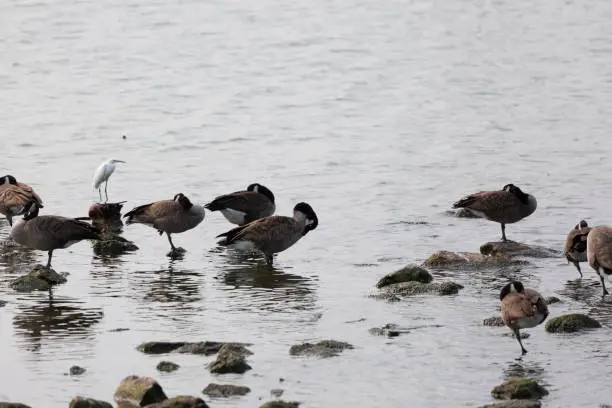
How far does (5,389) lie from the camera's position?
46.4 ft

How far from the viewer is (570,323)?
51.9 feet

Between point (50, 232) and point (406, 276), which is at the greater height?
point (50, 232)

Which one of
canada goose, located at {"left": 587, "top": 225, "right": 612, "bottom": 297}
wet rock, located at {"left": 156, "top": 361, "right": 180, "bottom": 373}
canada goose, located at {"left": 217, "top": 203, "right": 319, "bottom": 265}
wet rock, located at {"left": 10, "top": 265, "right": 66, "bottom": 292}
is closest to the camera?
wet rock, located at {"left": 156, "top": 361, "right": 180, "bottom": 373}

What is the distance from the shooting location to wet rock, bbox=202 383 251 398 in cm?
1369

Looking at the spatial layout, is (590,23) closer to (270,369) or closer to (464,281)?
(464,281)

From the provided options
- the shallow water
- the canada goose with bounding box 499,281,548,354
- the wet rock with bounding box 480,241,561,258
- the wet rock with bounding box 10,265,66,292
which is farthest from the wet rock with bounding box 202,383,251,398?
the wet rock with bounding box 480,241,561,258

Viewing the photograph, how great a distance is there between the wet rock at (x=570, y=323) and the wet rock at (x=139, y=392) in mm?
4907

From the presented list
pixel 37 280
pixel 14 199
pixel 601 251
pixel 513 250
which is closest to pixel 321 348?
pixel 601 251

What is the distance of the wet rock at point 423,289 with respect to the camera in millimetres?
17766

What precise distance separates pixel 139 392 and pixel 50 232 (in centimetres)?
658

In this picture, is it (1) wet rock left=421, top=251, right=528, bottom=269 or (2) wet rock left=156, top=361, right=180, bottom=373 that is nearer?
(2) wet rock left=156, top=361, right=180, bottom=373

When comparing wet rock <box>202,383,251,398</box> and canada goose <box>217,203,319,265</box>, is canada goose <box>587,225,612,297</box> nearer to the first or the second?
canada goose <box>217,203,319,265</box>

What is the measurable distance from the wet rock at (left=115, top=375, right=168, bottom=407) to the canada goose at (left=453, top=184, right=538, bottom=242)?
8.90 m

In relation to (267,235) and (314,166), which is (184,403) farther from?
(314,166)
